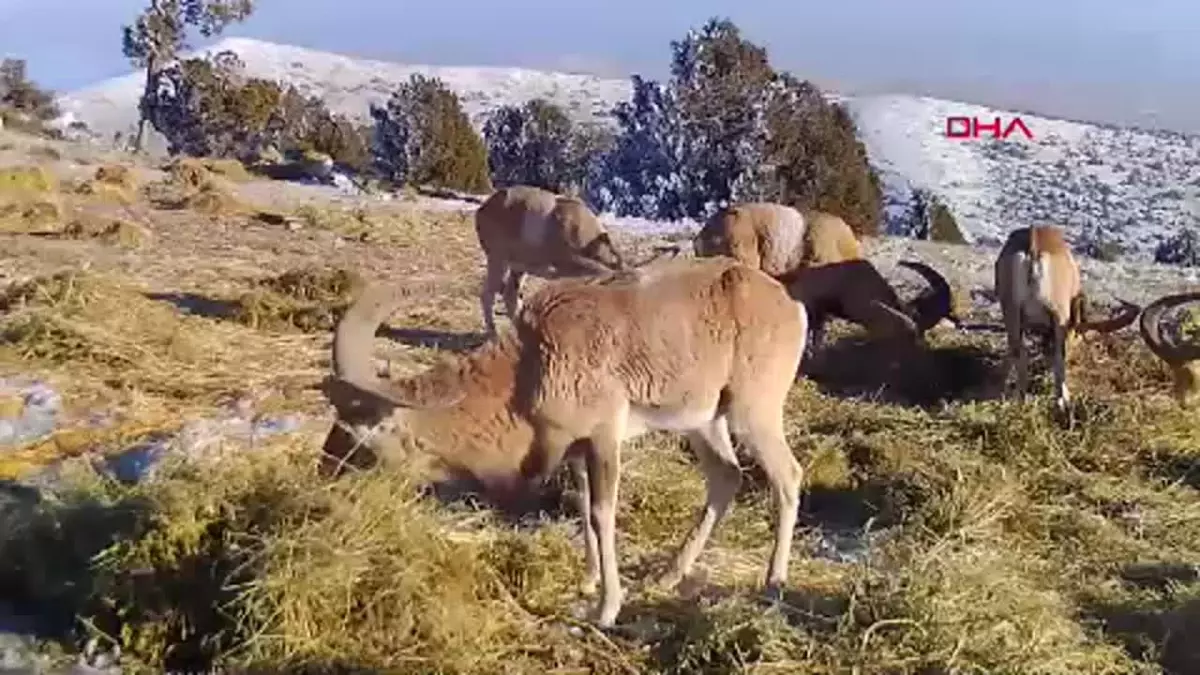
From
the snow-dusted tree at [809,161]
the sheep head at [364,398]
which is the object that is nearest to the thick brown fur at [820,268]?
the sheep head at [364,398]

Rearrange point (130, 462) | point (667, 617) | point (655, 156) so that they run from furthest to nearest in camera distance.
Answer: point (655, 156) < point (130, 462) < point (667, 617)

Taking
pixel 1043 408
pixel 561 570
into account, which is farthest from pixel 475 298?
pixel 561 570

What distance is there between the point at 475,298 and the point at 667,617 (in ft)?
28.3

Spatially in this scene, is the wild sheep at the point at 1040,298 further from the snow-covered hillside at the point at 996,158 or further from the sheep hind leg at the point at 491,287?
the snow-covered hillside at the point at 996,158

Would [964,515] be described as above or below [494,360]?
below

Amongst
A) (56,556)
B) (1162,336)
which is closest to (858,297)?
(1162,336)

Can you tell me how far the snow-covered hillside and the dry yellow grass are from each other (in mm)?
22528

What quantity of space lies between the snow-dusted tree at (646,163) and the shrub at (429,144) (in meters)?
2.82

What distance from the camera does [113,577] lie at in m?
6.77

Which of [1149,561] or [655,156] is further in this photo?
[655,156]

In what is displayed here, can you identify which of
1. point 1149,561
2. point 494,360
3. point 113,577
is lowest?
point 1149,561

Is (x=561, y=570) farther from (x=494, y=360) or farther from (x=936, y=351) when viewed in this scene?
(x=936, y=351)

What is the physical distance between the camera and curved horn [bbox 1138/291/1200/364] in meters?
12.6

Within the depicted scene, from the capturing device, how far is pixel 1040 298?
43.3ft
